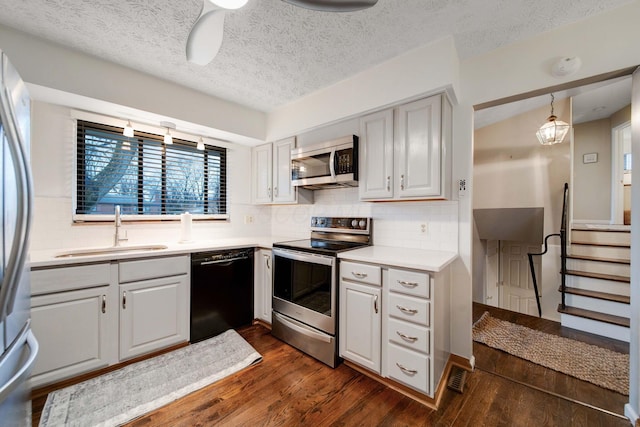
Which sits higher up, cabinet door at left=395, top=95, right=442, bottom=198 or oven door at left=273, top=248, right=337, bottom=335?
cabinet door at left=395, top=95, right=442, bottom=198

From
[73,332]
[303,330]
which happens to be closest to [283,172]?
[303,330]

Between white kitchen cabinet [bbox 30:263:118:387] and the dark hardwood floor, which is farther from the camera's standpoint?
white kitchen cabinet [bbox 30:263:118:387]

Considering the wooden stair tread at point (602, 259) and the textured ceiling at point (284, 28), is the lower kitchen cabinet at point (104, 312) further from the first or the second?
the wooden stair tread at point (602, 259)

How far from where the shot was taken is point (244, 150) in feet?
11.2

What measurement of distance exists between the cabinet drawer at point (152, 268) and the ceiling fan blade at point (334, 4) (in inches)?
82.4

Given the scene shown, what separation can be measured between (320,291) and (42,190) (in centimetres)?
243

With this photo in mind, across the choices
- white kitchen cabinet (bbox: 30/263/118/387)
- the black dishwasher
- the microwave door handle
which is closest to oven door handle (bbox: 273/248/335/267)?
the black dishwasher

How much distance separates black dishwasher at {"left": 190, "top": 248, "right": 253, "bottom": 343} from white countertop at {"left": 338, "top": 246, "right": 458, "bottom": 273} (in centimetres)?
120

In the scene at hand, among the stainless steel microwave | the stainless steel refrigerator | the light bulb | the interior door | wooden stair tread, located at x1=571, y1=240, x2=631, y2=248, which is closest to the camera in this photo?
the stainless steel refrigerator

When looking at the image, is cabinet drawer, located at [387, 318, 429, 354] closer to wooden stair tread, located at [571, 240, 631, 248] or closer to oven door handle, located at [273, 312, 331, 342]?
oven door handle, located at [273, 312, 331, 342]

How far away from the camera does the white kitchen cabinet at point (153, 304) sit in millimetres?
1980

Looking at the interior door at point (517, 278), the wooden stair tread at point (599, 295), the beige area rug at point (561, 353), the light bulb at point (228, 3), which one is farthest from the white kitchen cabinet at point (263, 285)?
the interior door at point (517, 278)

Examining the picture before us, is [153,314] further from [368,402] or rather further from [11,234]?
[368,402]

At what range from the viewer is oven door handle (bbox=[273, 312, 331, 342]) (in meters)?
2.10
